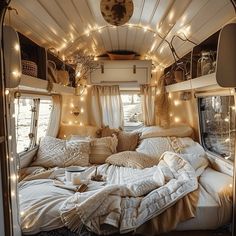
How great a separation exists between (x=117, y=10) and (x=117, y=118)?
7.45 ft

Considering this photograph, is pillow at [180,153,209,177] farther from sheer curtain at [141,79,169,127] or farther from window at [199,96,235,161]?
sheer curtain at [141,79,169,127]

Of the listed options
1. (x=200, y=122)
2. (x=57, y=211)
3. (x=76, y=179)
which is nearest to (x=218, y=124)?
(x=200, y=122)

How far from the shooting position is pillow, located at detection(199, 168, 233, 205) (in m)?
1.88

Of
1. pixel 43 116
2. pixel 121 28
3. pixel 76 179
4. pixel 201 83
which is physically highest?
pixel 121 28

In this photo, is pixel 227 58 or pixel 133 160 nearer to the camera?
pixel 227 58

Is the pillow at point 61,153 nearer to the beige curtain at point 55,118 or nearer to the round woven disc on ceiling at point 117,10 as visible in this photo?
the beige curtain at point 55,118

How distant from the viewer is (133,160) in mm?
2904

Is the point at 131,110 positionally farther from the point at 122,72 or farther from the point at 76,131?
the point at 76,131

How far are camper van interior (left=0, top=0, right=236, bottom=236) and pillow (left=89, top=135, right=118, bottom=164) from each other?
17mm

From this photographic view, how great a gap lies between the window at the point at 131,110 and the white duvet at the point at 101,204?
2028 mm

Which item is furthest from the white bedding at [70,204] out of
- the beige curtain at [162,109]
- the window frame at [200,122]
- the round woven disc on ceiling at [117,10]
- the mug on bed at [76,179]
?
the beige curtain at [162,109]

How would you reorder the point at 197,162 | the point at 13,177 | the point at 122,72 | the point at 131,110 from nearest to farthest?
the point at 13,177
the point at 197,162
the point at 122,72
the point at 131,110

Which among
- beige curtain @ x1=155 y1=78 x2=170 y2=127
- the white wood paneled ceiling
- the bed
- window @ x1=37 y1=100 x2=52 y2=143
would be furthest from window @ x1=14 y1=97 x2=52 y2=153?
beige curtain @ x1=155 y1=78 x2=170 y2=127

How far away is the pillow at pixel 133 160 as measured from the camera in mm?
2857
